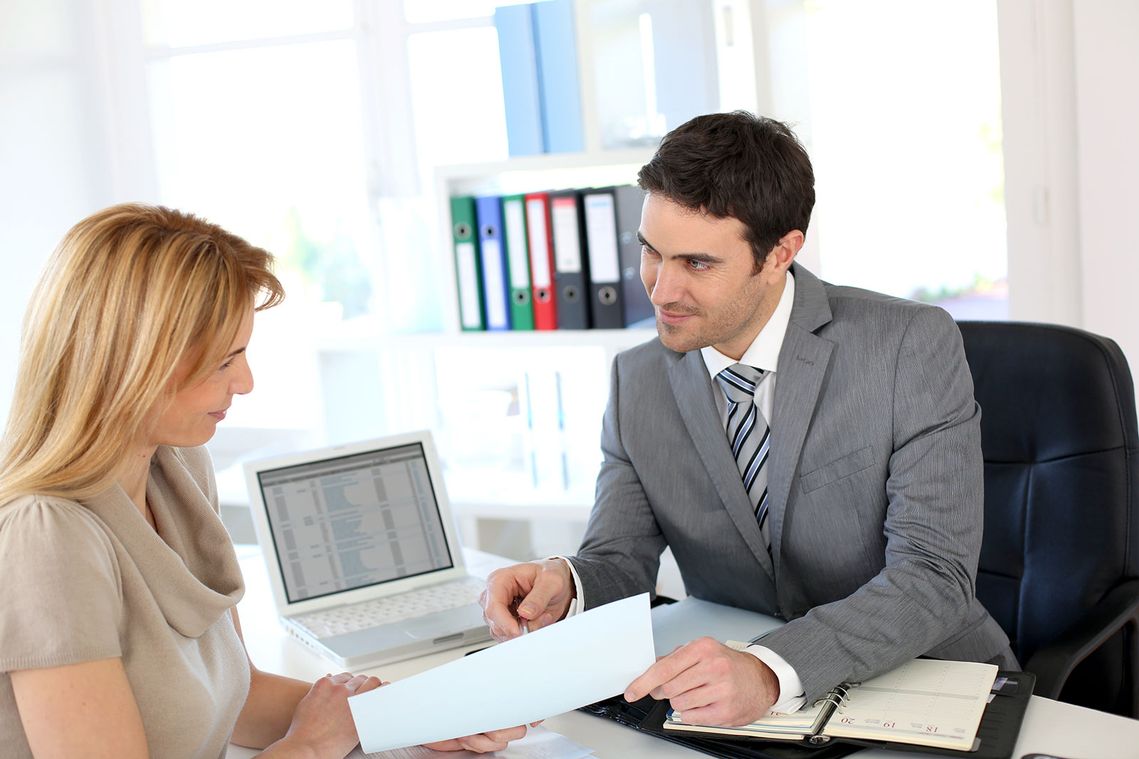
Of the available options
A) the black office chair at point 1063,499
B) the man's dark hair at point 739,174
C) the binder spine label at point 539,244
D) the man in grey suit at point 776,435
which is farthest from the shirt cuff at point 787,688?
the binder spine label at point 539,244

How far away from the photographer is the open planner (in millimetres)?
1232

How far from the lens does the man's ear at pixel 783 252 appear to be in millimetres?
1669

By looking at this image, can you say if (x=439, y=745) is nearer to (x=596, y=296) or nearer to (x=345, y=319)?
(x=596, y=296)

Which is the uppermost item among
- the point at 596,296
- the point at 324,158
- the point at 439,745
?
the point at 324,158

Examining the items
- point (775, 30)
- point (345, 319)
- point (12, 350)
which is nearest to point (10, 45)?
point (12, 350)

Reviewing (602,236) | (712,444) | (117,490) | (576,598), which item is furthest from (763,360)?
(602,236)

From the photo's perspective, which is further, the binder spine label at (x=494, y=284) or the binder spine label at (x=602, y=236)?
the binder spine label at (x=494, y=284)

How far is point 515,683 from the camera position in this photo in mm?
1184

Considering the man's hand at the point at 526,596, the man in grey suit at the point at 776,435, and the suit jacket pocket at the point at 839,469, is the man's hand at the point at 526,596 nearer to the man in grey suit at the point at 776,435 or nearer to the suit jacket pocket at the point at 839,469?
the man in grey suit at the point at 776,435

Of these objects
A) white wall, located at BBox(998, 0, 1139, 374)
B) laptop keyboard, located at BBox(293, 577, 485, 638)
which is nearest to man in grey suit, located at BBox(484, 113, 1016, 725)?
laptop keyboard, located at BBox(293, 577, 485, 638)

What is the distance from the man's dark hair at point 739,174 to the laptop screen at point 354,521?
67 centimetres

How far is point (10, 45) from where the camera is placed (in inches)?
126

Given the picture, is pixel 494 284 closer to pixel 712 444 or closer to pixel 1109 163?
pixel 712 444

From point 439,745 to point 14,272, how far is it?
2.44m
